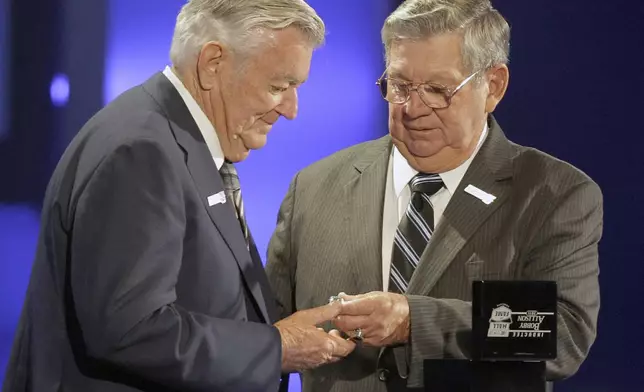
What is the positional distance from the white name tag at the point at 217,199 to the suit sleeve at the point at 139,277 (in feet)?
0.37

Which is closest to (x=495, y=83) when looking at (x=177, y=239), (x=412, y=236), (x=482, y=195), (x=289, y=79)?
(x=482, y=195)

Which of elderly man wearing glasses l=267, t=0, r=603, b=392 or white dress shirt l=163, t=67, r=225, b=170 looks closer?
white dress shirt l=163, t=67, r=225, b=170

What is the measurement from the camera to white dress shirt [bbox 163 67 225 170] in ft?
6.16

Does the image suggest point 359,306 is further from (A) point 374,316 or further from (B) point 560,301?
(B) point 560,301

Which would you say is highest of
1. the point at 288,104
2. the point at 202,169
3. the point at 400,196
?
the point at 288,104

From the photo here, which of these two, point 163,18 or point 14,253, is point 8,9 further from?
point 14,253

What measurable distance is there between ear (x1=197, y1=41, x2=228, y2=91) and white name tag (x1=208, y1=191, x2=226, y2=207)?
0.65 ft

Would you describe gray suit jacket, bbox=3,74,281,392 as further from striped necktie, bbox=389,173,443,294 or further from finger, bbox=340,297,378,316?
striped necktie, bbox=389,173,443,294

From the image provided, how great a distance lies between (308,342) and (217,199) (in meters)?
0.31

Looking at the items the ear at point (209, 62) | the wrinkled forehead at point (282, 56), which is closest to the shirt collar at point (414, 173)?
the wrinkled forehead at point (282, 56)

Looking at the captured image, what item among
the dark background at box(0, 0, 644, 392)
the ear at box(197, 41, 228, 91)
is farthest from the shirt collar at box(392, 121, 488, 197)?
the dark background at box(0, 0, 644, 392)

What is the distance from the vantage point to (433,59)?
87.7 inches

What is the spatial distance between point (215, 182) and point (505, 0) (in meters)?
1.84

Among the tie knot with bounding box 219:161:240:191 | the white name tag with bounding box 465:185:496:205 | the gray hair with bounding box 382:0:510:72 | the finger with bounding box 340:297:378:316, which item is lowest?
the finger with bounding box 340:297:378:316
